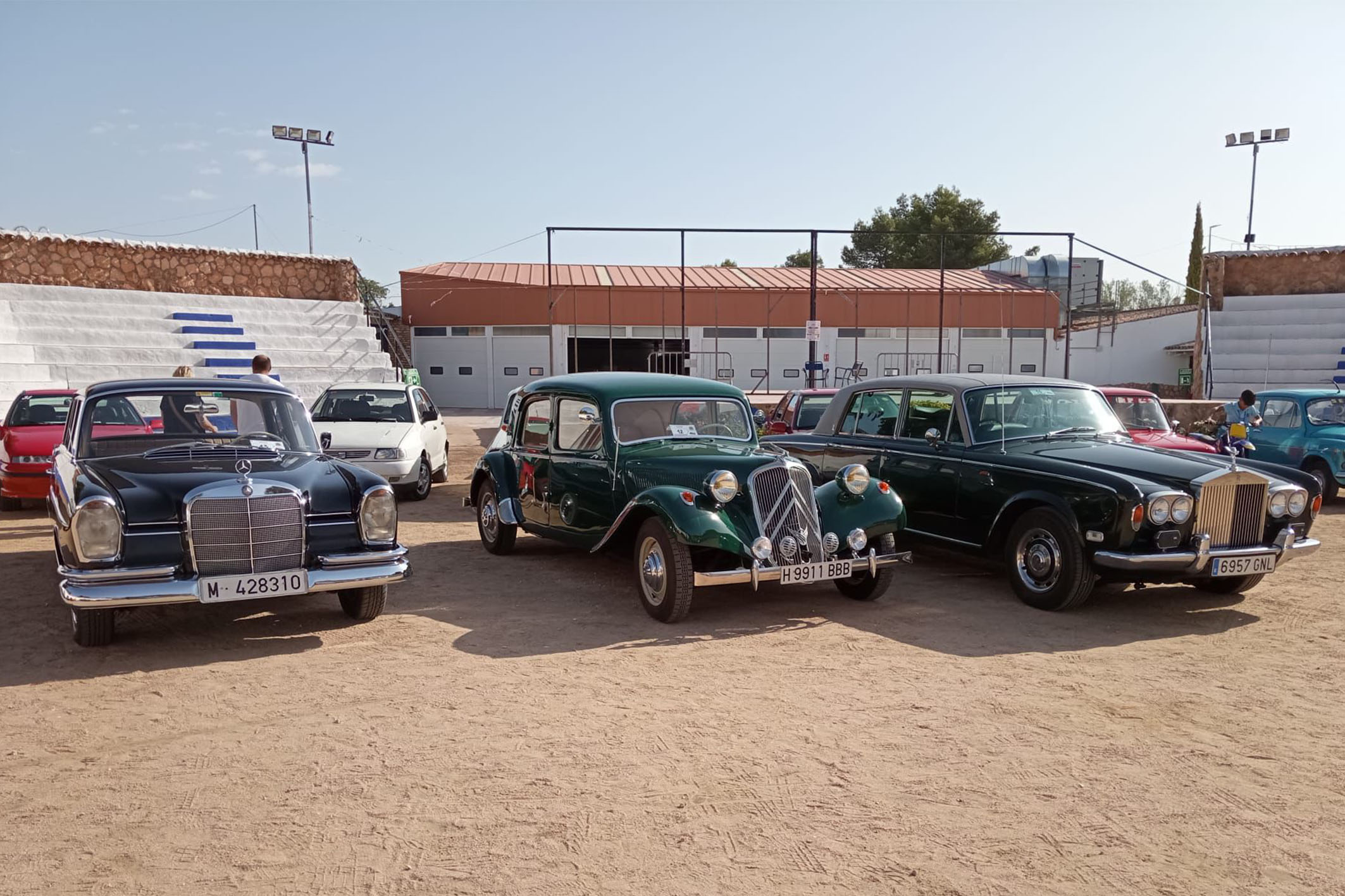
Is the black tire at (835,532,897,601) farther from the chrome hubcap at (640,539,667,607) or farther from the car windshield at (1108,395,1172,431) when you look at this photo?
the car windshield at (1108,395,1172,431)

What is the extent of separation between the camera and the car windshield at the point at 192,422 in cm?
645

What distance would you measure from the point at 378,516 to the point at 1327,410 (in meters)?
11.7

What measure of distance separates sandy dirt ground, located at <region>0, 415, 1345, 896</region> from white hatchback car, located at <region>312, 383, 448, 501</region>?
15.4 feet

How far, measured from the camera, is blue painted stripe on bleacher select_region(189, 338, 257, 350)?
20562mm

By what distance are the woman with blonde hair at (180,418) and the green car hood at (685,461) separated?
9.46 ft

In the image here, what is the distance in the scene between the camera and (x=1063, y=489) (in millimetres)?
6652

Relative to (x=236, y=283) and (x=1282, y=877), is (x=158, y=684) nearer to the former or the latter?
(x=1282, y=877)

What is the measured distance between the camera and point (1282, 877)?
10.5ft

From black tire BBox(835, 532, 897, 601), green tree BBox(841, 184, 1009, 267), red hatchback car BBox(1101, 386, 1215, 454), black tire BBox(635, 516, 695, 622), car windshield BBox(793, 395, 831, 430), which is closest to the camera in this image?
black tire BBox(635, 516, 695, 622)

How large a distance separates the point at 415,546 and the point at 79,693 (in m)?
4.28

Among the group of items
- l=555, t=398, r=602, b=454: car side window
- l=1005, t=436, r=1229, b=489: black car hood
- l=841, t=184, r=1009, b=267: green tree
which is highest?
l=841, t=184, r=1009, b=267: green tree

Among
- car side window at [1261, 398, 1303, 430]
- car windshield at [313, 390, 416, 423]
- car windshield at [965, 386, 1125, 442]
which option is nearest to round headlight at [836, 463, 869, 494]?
car windshield at [965, 386, 1125, 442]

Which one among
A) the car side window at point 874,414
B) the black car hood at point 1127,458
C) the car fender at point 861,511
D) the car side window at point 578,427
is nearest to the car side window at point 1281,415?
the black car hood at point 1127,458

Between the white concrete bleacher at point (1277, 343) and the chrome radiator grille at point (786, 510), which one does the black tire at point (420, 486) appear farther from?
the white concrete bleacher at point (1277, 343)
